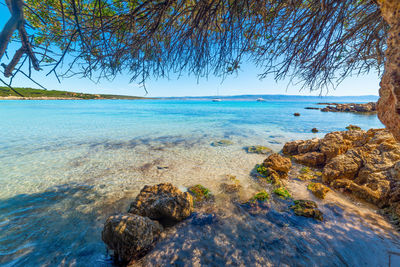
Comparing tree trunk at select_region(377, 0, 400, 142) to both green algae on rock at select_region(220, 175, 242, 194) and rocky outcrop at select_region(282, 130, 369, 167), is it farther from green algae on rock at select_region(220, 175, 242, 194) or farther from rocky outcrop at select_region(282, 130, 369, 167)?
rocky outcrop at select_region(282, 130, 369, 167)

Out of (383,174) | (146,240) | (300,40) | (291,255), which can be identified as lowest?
(291,255)

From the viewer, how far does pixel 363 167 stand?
4.09m

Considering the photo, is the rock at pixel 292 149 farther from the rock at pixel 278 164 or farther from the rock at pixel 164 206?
the rock at pixel 164 206

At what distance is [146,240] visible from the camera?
7.56 feet

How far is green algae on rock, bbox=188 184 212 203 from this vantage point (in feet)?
11.9

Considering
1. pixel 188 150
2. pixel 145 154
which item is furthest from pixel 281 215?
pixel 145 154

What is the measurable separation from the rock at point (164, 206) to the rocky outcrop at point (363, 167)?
3.83 meters

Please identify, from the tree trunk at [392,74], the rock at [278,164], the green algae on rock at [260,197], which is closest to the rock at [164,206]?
the green algae on rock at [260,197]

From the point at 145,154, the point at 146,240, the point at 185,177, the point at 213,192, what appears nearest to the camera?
the point at 146,240

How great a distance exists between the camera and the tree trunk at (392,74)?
1.55m

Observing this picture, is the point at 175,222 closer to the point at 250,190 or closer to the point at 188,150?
the point at 250,190

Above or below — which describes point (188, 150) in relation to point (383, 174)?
below

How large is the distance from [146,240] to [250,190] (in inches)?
107

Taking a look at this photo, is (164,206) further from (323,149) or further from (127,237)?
(323,149)
